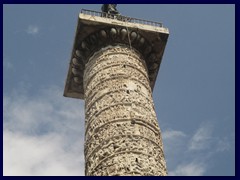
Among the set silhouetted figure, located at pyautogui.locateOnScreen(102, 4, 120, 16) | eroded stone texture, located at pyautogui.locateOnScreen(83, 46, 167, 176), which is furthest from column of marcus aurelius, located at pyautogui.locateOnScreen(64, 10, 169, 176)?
silhouetted figure, located at pyautogui.locateOnScreen(102, 4, 120, 16)

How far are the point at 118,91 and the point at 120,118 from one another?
56cm

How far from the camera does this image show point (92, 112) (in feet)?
18.2

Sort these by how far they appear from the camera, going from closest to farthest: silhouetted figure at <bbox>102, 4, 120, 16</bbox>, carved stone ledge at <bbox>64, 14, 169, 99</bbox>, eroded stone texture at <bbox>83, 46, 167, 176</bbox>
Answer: eroded stone texture at <bbox>83, 46, 167, 176</bbox>
carved stone ledge at <bbox>64, 14, 169, 99</bbox>
silhouetted figure at <bbox>102, 4, 120, 16</bbox>

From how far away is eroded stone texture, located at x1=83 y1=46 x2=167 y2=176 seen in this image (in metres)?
4.62

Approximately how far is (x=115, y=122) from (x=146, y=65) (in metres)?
2.01

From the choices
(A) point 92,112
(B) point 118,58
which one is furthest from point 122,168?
(B) point 118,58

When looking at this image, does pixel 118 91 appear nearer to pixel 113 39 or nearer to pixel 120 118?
pixel 120 118

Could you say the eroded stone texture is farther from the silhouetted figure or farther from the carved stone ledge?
the silhouetted figure

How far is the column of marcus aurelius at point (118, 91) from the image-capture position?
4.70 m

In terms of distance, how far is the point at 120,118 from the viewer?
5164mm

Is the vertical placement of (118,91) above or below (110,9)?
below

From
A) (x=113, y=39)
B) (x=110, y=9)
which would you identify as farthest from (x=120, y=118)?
(x=110, y=9)

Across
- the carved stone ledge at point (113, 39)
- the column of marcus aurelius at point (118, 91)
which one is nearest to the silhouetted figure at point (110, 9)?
the column of marcus aurelius at point (118, 91)

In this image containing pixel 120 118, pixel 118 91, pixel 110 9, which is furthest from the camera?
pixel 110 9
